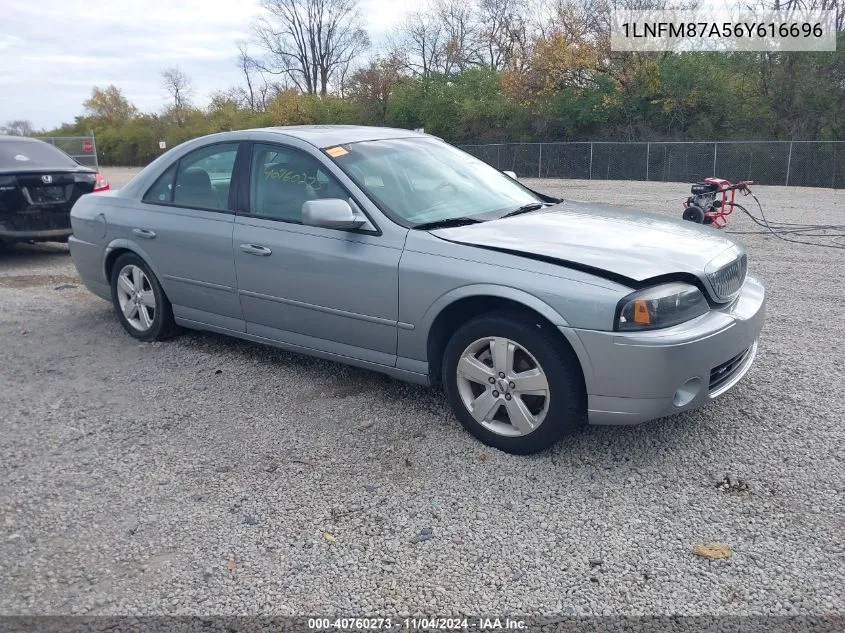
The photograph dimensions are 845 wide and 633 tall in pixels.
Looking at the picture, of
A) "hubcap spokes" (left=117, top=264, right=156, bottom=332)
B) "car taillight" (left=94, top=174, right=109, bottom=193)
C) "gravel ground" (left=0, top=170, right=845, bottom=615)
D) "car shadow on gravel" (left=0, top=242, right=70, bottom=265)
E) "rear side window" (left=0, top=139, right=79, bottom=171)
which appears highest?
"rear side window" (left=0, top=139, right=79, bottom=171)

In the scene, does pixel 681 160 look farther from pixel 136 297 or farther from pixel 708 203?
pixel 136 297

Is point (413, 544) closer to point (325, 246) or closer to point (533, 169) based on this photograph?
point (325, 246)

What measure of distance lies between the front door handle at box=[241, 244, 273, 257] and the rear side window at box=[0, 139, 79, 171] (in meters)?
5.62

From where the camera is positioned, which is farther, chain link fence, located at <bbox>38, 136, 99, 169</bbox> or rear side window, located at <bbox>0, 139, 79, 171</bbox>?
chain link fence, located at <bbox>38, 136, 99, 169</bbox>

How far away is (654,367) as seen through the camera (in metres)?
3.31

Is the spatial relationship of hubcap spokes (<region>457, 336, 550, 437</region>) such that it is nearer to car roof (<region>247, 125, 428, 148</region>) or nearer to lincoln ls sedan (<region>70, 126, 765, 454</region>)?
lincoln ls sedan (<region>70, 126, 765, 454</region>)

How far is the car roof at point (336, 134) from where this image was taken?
15.4 feet

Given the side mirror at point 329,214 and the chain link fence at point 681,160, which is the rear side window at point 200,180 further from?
the chain link fence at point 681,160

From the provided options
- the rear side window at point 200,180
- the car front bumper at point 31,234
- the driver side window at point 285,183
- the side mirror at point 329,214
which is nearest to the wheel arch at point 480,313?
the side mirror at point 329,214

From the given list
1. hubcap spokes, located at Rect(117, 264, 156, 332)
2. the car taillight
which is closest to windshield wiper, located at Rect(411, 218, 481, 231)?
hubcap spokes, located at Rect(117, 264, 156, 332)

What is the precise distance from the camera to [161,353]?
5.47 m

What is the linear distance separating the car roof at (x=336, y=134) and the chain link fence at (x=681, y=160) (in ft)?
72.2

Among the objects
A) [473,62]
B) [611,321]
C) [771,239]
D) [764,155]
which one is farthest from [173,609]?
[473,62]

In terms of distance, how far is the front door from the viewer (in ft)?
13.5
